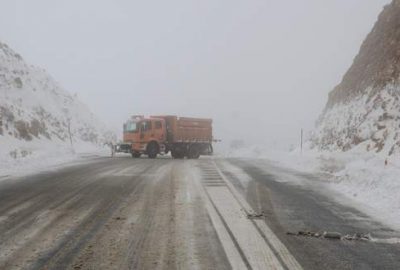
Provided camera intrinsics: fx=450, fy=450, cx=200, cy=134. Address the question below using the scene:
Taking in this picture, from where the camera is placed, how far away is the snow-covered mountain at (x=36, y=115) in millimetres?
31047

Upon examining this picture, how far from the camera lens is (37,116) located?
3875cm

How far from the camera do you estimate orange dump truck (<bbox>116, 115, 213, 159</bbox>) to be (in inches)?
1138

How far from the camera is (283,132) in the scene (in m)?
112

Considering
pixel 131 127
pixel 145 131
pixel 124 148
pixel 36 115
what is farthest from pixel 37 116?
pixel 145 131

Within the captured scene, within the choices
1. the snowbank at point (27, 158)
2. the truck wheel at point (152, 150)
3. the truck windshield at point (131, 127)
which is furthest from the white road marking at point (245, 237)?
the truck windshield at point (131, 127)

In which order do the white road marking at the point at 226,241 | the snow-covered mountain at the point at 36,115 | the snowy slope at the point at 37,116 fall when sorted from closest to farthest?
the white road marking at the point at 226,241 < the snowy slope at the point at 37,116 < the snow-covered mountain at the point at 36,115

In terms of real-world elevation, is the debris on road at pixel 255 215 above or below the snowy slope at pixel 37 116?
below

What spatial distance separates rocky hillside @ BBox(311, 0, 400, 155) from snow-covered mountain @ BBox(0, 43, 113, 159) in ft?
59.5

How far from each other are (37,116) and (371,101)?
89.0ft

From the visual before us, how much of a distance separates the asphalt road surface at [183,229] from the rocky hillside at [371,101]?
11432 mm

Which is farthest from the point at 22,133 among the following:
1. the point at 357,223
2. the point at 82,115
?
the point at 357,223

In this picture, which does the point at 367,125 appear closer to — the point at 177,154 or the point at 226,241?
the point at 177,154

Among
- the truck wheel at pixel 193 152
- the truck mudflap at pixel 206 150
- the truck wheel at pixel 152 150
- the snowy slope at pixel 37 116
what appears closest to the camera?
the truck wheel at pixel 152 150

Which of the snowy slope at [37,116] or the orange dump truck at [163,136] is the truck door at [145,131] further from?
the snowy slope at [37,116]
